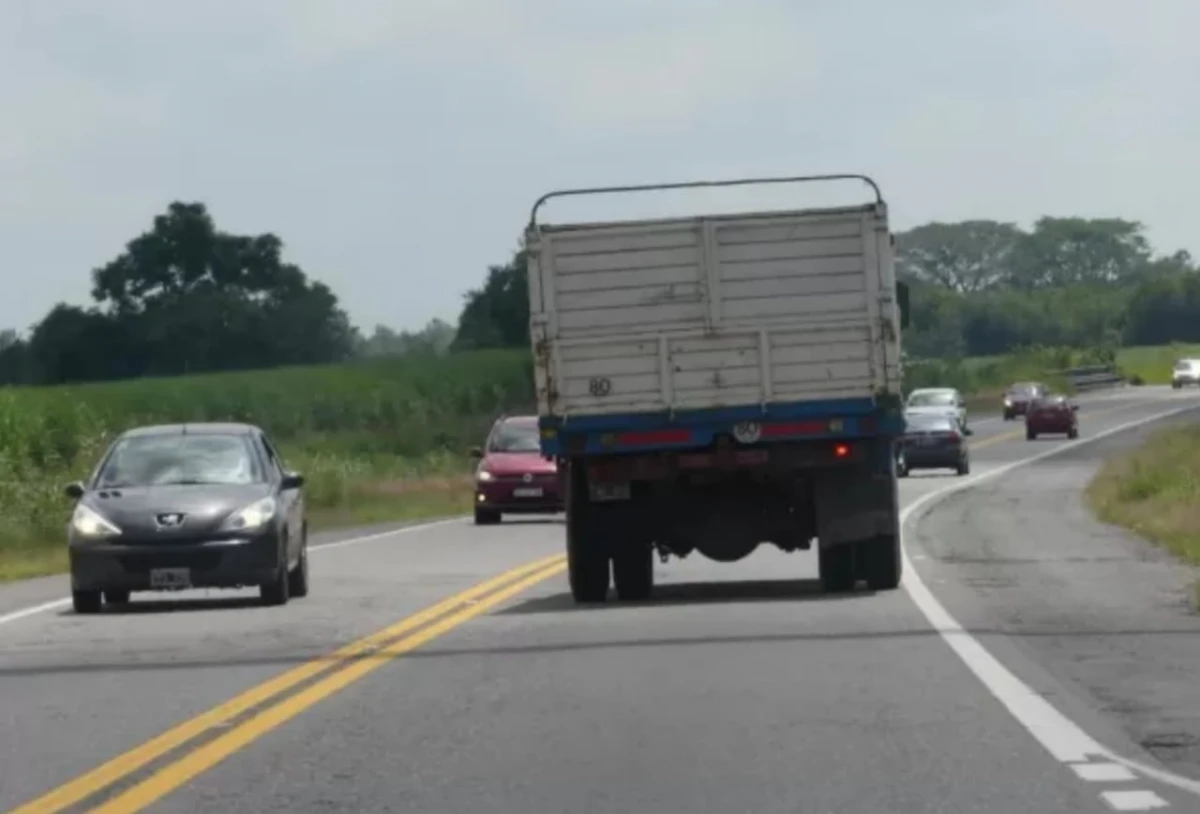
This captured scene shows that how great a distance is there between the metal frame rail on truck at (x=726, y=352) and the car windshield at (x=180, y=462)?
10.1 ft

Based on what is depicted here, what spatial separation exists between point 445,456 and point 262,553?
46982 mm

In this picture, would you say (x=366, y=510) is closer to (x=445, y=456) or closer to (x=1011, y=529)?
(x=1011, y=529)

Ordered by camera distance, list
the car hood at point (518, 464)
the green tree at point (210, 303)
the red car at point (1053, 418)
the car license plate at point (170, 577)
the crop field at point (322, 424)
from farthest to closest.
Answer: the green tree at point (210, 303)
the red car at point (1053, 418)
the crop field at point (322, 424)
the car hood at point (518, 464)
the car license plate at point (170, 577)

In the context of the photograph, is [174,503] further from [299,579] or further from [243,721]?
[243,721]

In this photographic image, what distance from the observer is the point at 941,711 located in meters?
13.2

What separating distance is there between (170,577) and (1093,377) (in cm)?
10811

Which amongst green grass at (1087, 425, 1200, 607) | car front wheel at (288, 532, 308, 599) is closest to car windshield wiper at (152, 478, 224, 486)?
car front wheel at (288, 532, 308, 599)

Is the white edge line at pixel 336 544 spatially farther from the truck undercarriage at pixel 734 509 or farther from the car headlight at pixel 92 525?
the truck undercarriage at pixel 734 509

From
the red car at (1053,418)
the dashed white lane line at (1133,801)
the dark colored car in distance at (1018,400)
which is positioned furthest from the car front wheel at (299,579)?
the dark colored car in distance at (1018,400)

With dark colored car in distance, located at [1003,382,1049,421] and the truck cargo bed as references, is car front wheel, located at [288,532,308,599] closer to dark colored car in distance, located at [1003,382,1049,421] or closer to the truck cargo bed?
the truck cargo bed

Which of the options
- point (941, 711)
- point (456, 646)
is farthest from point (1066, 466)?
point (941, 711)

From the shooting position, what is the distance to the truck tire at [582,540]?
21875 mm

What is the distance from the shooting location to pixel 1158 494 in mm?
41250

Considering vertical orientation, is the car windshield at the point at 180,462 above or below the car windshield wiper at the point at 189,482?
above
